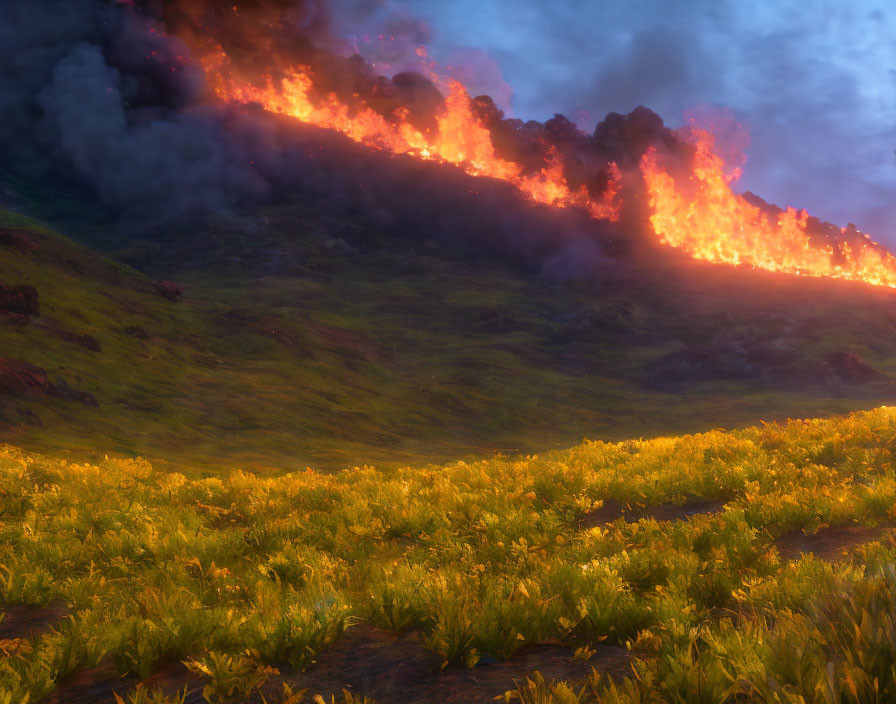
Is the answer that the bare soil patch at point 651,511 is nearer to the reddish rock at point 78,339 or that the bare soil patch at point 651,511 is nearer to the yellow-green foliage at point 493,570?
the yellow-green foliage at point 493,570

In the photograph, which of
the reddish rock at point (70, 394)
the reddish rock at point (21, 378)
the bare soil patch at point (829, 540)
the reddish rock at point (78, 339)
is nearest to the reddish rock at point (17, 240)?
the reddish rock at point (78, 339)

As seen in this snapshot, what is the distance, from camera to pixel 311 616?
4.94 meters

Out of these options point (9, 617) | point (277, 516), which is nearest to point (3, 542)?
point (9, 617)

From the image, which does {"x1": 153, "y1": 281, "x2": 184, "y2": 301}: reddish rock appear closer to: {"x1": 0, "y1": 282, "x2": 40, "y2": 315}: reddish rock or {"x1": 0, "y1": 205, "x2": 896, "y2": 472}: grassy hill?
{"x1": 0, "y1": 205, "x2": 896, "y2": 472}: grassy hill

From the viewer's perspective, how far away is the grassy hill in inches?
2525

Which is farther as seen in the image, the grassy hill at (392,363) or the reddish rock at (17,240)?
the reddish rock at (17,240)

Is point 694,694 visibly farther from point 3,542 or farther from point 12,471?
point 12,471

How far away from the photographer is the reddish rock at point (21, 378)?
50125 millimetres

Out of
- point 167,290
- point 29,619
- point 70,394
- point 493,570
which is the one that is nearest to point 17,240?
point 167,290

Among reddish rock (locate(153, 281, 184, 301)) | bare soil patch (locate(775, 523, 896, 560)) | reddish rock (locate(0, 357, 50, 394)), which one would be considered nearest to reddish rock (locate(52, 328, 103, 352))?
reddish rock (locate(0, 357, 50, 394))

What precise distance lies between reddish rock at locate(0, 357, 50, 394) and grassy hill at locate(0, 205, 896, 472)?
1.09 m

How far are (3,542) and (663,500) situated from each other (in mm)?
9057

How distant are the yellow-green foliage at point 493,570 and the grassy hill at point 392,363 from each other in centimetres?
2546

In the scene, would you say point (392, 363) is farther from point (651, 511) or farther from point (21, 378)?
point (651, 511)
